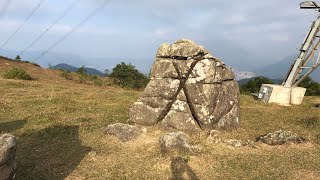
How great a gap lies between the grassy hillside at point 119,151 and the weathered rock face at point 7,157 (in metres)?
2.11

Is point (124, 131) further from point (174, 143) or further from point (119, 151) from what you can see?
point (174, 143)

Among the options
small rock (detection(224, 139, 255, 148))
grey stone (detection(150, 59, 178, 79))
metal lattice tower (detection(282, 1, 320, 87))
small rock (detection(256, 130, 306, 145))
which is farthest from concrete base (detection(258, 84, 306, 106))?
small rock (detection(224, 139, 255, 148))

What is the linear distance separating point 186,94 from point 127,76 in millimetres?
35032

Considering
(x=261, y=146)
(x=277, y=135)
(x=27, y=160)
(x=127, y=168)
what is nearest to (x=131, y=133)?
(x=127, y=168)

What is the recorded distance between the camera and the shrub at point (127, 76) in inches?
2012

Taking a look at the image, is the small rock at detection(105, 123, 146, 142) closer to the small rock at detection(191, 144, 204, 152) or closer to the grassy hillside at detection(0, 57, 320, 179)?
the grassy hillside at detection(0, 57, 320, 179)

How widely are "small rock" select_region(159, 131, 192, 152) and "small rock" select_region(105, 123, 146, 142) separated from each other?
2.17 m

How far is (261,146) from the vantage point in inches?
682

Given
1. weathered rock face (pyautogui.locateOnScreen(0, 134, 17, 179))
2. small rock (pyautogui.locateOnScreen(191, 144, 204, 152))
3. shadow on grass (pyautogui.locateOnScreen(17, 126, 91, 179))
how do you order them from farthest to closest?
1. small rock (pyautogui.locateOnScreen(191, 144, 204, 152))
2. shadow on grass (pyautogui.locateOnScreen(17, 126, 91, 179))
3. weathered rock face (pyautogui.locateOnScreen(0, 134, 17, 179))

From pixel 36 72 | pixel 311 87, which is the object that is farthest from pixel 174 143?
pixel 311 87

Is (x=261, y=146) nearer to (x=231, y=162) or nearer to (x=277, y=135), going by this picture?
(x=277, y=135)

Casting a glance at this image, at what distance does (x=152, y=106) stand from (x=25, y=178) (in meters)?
9.26

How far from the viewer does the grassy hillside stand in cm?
1367

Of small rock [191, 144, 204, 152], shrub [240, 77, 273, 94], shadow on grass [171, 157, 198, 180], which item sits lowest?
shadow on grass [171, 157, 198, 180]
